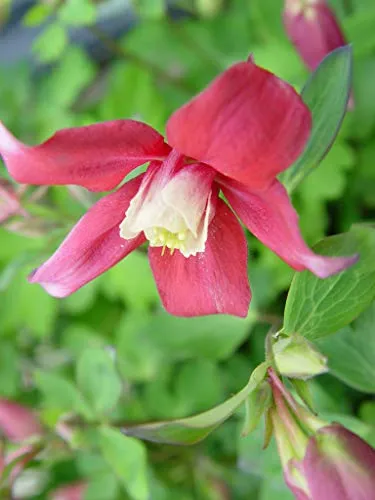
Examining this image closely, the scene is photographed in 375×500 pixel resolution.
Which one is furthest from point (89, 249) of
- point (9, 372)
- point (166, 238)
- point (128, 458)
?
point (9, 372)

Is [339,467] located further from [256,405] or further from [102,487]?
[102,487]

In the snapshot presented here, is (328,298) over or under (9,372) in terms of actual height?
over

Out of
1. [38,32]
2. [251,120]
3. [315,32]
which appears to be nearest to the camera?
[251,120]

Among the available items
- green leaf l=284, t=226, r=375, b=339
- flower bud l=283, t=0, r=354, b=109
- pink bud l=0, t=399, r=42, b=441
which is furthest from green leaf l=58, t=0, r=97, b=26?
green leaf l=284, t=226, r=375, b=339

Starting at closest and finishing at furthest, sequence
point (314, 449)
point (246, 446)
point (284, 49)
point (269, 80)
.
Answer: point (269, 80)
point (314, 449)
point (246, 446)
point (284, 49)

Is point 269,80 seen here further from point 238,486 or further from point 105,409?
point 238,486

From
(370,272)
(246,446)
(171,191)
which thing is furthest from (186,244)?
(246,446)

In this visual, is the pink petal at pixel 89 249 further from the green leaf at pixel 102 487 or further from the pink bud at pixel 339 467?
the green leaf at pixel 102 487
